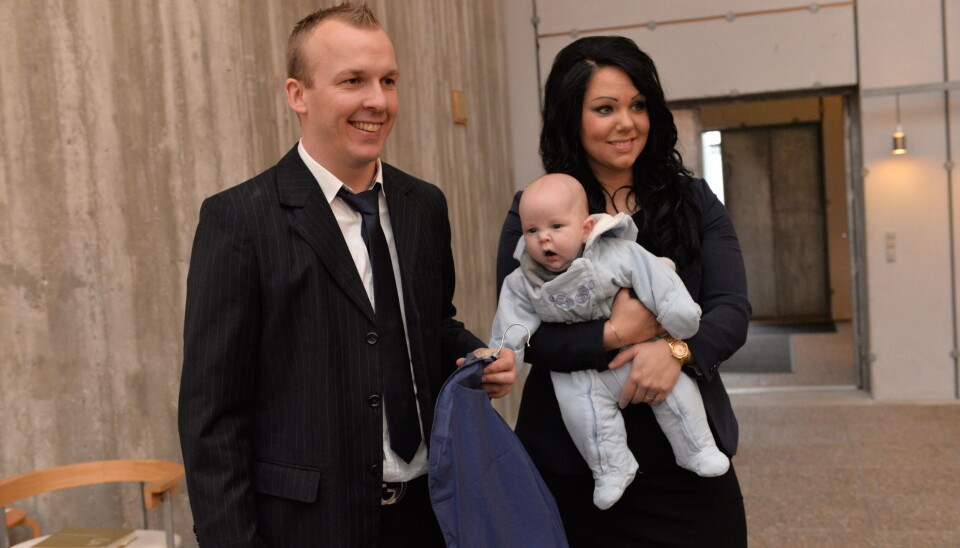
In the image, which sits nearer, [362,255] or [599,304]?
[362,255]

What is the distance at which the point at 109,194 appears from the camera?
124 inches

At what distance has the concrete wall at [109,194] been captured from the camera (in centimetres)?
299

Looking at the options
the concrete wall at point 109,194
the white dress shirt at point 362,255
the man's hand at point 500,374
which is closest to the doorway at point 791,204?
the concrete wall at point 109,194

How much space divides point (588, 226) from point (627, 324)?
0.24 m

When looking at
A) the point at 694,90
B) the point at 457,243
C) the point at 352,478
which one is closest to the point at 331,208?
the point at 352,478

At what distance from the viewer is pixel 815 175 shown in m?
11.5

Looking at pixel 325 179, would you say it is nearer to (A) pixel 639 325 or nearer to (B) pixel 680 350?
(A) pixel 639 325

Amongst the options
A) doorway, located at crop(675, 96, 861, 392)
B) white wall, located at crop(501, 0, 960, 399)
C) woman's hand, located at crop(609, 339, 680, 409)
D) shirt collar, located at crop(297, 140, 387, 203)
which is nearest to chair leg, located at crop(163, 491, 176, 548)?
shirt collar, located at crop(297, 140, 387, 203)

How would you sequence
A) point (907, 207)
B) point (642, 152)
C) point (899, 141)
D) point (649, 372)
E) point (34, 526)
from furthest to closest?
point (907, 207), point (899, 141), point (34, 526), point (642, 152), point (649, 372)

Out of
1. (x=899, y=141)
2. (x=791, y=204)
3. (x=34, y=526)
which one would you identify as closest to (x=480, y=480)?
(x=34, y=526)

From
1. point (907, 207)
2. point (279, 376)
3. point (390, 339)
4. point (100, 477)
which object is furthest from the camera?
point (907, 207)

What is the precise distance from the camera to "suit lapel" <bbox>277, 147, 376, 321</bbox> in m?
1.72

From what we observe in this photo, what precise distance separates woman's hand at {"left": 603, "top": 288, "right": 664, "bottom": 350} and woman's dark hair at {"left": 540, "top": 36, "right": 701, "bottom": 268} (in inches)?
6.4

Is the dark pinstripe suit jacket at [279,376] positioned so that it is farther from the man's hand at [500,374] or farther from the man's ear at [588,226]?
the man's ear at [588,226]
